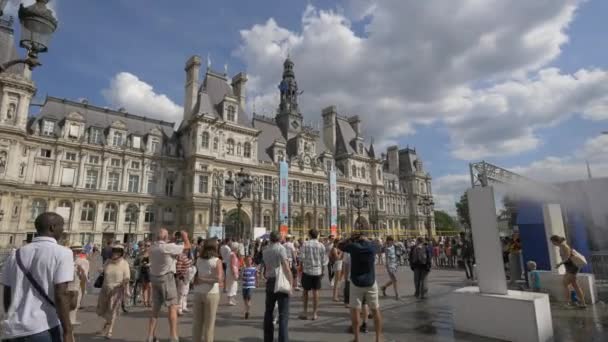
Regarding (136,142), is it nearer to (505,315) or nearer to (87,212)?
(87,212)

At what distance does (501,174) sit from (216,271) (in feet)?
26.2

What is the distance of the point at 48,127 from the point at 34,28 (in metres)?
32.8

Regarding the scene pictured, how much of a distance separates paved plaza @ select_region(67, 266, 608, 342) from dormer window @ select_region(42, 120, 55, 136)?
93.1 feet

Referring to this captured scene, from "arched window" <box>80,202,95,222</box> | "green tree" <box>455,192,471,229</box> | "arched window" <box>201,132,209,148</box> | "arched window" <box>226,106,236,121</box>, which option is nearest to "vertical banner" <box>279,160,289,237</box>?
"arched window" <box>201,132,209,148</box>

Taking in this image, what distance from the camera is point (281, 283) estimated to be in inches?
221

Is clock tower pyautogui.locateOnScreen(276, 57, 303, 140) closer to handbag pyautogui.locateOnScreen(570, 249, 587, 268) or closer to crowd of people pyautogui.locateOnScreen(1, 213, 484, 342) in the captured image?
crowd of people pyautogui.locateOnScreen(1, 213, 484, 342)

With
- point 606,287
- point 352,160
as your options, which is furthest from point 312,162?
point 606,287

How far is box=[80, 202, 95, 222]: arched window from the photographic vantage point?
1210 inches

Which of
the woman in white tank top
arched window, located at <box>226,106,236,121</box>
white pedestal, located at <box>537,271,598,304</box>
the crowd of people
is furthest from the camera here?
arched window, located at <box>226,106,236,121</box>

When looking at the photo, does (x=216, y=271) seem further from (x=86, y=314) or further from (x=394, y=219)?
(x=394, y=219)

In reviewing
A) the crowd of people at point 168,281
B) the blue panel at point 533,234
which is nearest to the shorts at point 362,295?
the crowd of people at point 168,281

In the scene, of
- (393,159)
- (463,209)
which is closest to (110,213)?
(393,159)

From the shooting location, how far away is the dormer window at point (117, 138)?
33.9 meters

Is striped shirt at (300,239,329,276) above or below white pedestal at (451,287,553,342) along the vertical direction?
above
